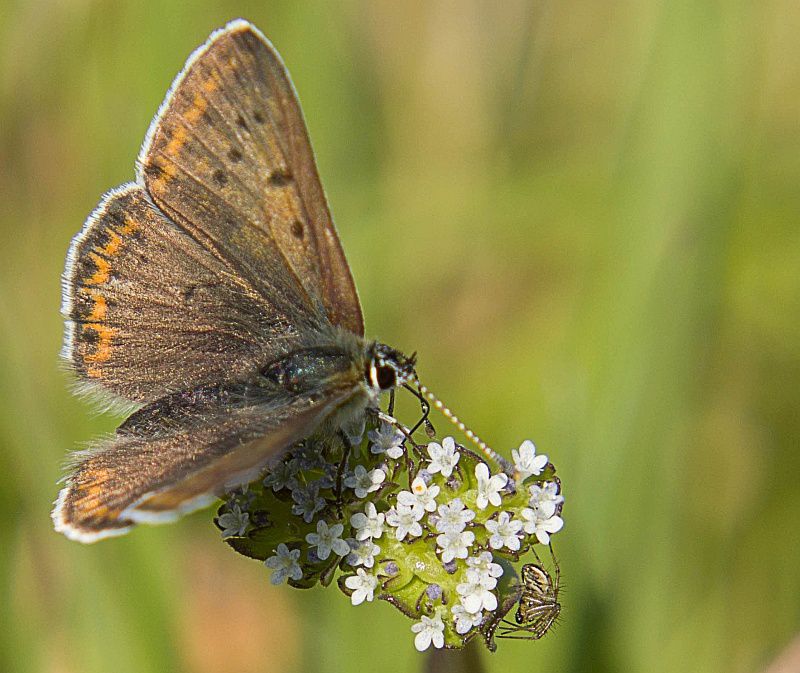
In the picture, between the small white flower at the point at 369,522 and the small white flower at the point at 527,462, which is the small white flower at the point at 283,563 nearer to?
the small white flower at the point at 369,522

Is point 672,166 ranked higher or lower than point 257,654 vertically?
higher

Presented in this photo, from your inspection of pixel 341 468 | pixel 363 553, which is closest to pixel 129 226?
pixel 341 468

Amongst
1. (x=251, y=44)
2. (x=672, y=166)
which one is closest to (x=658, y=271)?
(x=672, y=166)

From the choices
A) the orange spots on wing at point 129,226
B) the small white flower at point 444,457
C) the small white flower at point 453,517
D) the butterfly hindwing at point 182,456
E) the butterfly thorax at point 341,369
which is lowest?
the small white flower at point 453,517

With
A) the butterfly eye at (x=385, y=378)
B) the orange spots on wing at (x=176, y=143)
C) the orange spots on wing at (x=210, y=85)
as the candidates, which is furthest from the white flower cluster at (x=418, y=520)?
the orange spots on wing at (x=210, y=85)

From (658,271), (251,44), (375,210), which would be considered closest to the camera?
(251,44)

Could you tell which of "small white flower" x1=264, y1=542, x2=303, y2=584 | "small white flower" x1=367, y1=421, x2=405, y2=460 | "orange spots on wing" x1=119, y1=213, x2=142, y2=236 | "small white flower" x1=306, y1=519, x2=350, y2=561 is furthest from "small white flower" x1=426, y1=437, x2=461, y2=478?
"orange spots on wing" x1=119, y1=213, x2=142, y2=236

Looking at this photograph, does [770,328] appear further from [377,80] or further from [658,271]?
[377,80]
